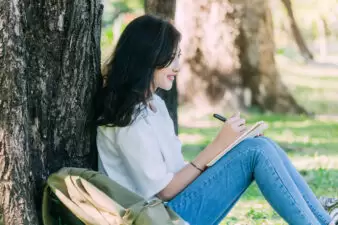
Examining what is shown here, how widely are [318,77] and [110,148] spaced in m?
16.5

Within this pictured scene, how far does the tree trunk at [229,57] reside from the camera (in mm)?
12852

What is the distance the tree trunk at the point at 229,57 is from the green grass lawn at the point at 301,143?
0.41 meters

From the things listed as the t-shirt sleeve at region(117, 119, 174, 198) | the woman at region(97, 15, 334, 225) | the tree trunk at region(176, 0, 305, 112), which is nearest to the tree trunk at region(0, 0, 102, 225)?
the woman at region(97, 15, 334, 225)

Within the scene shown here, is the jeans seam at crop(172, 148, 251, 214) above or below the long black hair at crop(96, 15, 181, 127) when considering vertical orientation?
below

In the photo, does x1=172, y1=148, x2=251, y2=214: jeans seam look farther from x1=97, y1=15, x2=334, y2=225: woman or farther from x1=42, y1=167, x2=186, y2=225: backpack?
x1=42, y1=167, x2=186, y2=225: backpack

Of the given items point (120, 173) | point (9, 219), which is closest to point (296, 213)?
point (120, 173)

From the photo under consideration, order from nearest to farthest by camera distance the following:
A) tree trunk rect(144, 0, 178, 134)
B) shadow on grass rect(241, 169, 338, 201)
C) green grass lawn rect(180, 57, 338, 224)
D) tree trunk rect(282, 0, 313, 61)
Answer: tree trunk rect(144, 0, 178, 134)
green grass lawn rect(180, 57, 338, 224)
shadow on grass rect(241, 169, 338, 201)
tree trunk rect(282, 0, 313, 61)

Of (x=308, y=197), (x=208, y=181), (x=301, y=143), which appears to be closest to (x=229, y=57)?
(x=301, y=143)

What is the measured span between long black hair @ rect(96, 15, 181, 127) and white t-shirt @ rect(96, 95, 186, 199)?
0.07 m

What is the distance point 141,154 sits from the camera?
172 inches

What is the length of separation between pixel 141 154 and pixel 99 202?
15.9 inches

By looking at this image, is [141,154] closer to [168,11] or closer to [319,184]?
[168,11]

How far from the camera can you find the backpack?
4.02m

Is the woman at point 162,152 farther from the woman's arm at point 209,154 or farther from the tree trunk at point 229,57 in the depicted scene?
the tree trunk at point 229,57
